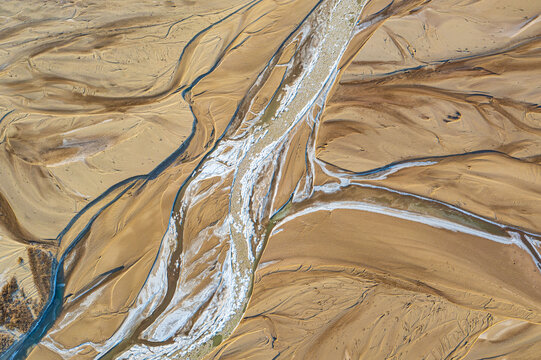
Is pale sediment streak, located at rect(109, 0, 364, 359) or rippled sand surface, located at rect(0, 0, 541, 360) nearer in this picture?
rippled sand surface, located at rect(0, 0, 541, 360)

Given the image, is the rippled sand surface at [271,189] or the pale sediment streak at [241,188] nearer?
the rippled sand surface at [271,189]

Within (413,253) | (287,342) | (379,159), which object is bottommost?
(287,342)

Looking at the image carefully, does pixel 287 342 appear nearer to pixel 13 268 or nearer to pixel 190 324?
pixel 190 324

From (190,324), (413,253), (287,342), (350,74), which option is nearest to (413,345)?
(413,253)

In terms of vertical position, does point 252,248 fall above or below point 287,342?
above

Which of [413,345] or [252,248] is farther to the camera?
[252,248]
